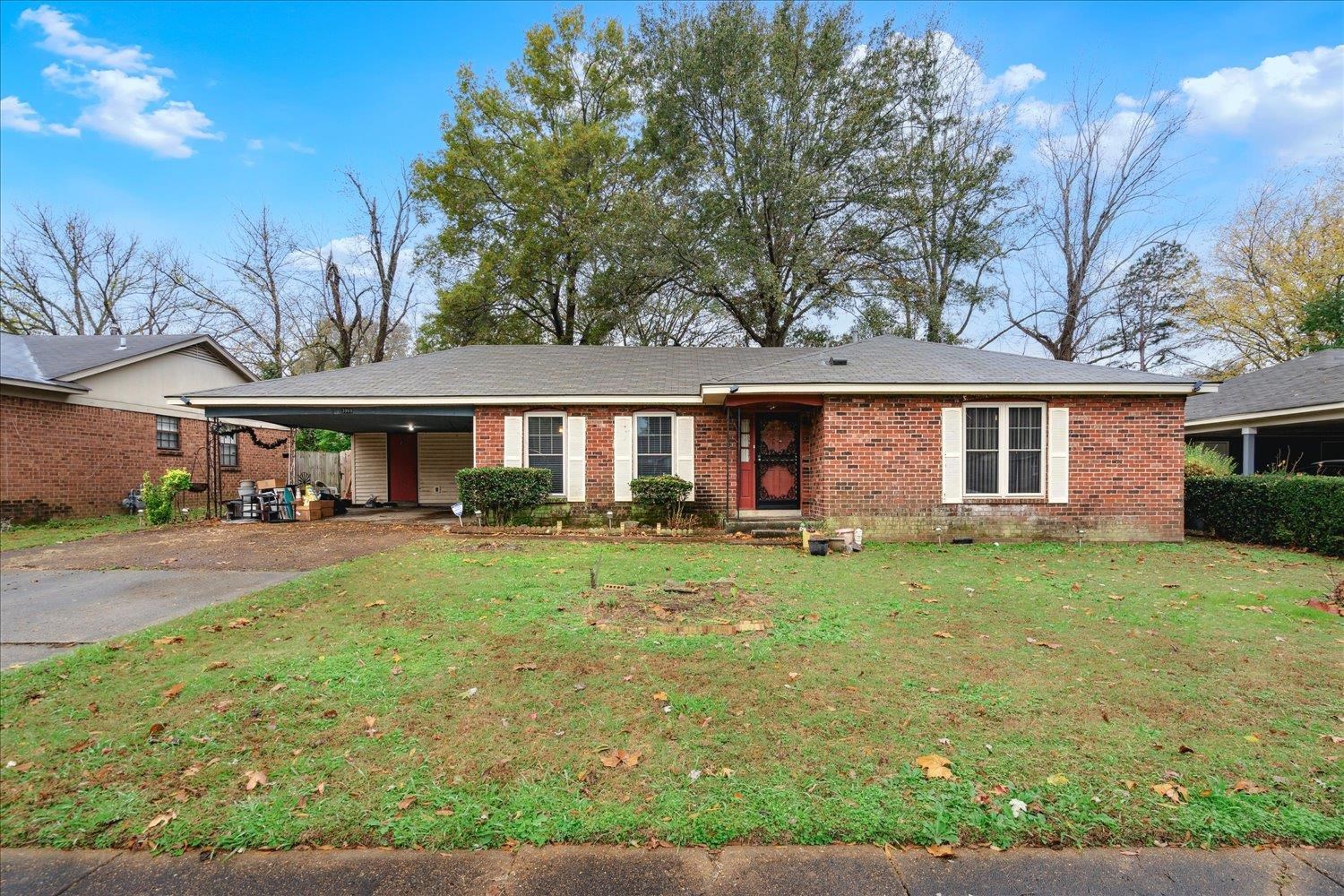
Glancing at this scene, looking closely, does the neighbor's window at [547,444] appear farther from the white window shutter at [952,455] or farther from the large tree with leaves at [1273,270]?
the large tree with leaves at [1273,270]

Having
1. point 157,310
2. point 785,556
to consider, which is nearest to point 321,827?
point 785,556

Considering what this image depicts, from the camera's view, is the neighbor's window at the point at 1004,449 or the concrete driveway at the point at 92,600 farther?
the neighbor's window at the point at 1004,449

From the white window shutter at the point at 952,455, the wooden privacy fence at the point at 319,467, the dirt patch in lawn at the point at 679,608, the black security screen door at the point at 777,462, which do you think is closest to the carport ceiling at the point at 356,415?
the wooden privacy fence at the point at 319,467

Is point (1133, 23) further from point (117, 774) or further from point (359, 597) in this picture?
point (117, 774)

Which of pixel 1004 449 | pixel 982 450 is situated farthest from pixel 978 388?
pixel 1004 449

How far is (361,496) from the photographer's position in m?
17.4

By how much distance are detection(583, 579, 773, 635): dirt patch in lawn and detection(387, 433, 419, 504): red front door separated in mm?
12998

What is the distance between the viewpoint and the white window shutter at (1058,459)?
10.5m

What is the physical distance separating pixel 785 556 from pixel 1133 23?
14078 millimetres

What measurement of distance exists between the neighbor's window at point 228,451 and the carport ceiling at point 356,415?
486cm

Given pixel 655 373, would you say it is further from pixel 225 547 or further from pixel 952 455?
pixel 225 547

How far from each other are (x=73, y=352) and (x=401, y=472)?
8644 mm

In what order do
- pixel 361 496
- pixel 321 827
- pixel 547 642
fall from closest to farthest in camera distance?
pixel 321 827, pixel 547 642, pixel 361 496

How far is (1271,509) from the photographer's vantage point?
993cm
